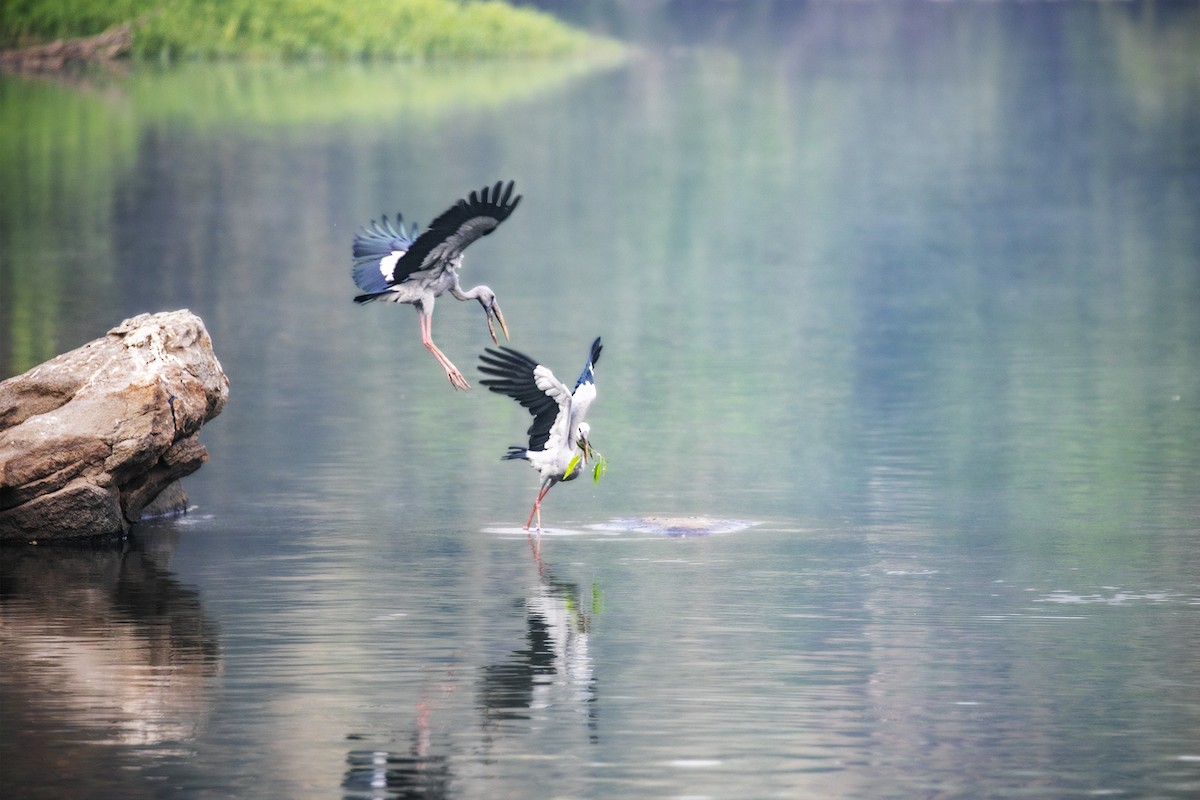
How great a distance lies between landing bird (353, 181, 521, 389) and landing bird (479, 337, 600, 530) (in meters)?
0.51

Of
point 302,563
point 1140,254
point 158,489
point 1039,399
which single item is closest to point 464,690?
point 302,563

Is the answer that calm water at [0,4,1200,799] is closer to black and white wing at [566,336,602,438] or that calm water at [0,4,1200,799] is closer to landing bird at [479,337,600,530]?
landing bird at [479,337,600,530]

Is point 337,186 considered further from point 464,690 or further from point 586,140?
point 464,690

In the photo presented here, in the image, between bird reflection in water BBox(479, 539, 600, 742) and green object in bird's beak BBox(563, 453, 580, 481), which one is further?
green object in bird's beak BBox(563, 453, 580, 481)

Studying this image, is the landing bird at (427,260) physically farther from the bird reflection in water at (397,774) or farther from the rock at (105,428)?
the bird reflection in water at (397,774)

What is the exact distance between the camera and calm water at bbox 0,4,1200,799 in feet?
38.1

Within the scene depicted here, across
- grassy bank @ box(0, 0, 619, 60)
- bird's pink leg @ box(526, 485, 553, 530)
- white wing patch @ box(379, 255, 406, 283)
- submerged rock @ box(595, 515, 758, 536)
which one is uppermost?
grassy bank @ box(0, 0, 619, 60)

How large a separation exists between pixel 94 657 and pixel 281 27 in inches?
1983

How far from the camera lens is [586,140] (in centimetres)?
5409

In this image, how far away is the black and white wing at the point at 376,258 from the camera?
17.2 meters

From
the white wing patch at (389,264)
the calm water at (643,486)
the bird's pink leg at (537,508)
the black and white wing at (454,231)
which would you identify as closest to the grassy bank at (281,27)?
the calm water at (643,486)

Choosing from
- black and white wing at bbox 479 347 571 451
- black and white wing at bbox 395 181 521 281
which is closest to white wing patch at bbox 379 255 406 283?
black and white wing at bbox 395 181 521 281

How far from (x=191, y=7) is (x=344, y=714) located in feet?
169

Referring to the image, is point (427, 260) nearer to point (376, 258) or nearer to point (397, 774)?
point (376, 258)
